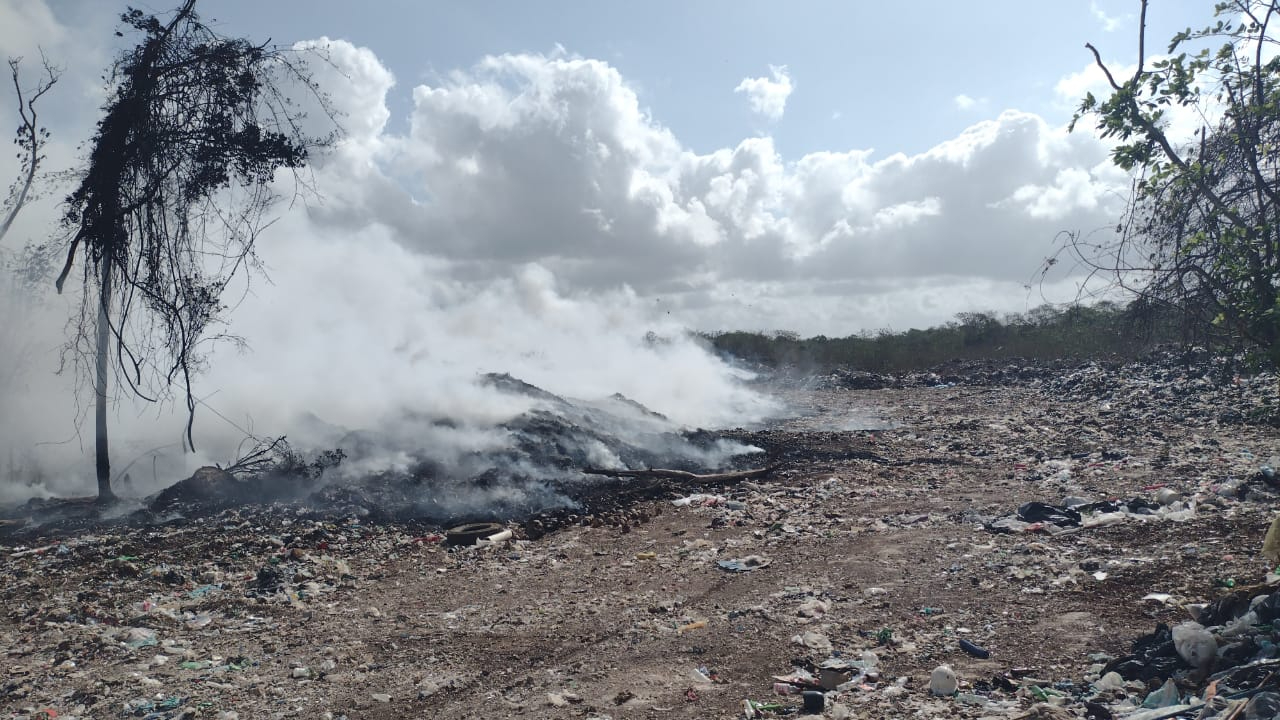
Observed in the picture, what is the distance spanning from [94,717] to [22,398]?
285 inches

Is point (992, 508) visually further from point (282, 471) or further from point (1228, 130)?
point (282, 471)

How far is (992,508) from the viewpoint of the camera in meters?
6.59

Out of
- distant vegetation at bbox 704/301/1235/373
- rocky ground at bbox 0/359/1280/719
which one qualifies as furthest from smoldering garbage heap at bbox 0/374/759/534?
distant vegetation at bbox 704/301/1235/373

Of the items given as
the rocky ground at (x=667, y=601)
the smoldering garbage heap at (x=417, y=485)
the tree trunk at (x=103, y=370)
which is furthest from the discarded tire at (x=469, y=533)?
the tree trunk at (x=103, y=370)

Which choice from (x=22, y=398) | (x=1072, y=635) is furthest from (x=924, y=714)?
(x=22, y=398)

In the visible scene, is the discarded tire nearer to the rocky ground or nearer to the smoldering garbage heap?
the rocky ground

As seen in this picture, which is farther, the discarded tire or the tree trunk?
the discarded tire

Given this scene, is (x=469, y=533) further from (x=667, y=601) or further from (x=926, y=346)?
(x=926, y=346)

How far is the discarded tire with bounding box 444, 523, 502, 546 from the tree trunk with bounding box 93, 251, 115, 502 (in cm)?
332

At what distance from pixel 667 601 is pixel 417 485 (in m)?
3.83

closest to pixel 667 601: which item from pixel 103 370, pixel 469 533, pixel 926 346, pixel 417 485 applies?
pixel 469 533

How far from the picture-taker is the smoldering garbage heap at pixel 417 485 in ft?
22.4

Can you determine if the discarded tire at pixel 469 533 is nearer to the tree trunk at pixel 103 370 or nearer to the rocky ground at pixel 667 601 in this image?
the rocky ground at pixel 667 601

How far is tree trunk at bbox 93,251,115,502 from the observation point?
6.09 metres
